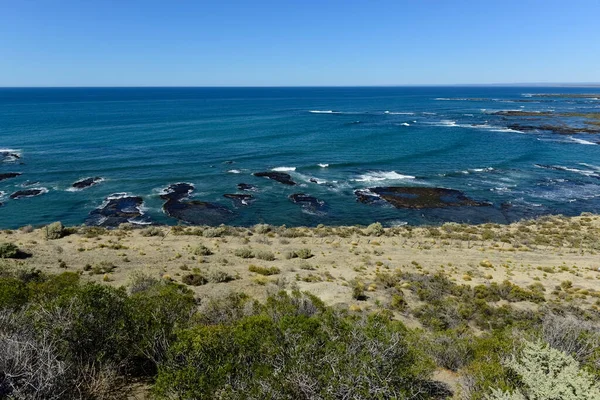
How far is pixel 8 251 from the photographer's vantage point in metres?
26.8

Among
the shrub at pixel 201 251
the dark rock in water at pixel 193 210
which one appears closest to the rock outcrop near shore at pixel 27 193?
the dark rock in water at pixel 193 210

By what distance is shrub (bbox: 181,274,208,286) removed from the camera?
79.8ft

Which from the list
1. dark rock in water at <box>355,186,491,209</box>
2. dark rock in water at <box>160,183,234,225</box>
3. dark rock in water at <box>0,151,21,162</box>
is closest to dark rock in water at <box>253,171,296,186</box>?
dark rock in water at <box>355,186,491,209</box>

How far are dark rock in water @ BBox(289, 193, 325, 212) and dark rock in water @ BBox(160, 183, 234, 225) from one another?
8982 millimetres

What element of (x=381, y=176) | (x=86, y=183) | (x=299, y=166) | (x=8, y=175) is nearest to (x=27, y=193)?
(x=86, y=183)

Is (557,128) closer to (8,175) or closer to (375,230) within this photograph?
(375,230)

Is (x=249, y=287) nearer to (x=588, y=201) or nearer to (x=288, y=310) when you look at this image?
(x=288, y=310)

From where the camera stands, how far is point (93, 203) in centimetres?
4684

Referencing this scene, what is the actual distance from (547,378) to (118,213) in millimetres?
43911

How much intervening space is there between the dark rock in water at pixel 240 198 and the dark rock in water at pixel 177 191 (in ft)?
17.4

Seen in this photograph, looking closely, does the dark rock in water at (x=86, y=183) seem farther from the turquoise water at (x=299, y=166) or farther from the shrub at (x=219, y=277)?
the shrub at (x=219, y=277)

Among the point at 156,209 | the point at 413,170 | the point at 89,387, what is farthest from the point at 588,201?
the point at 89,387

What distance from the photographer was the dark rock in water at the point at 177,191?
4950 cm

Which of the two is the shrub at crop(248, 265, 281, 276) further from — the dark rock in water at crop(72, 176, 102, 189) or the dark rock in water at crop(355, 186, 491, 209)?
the dark rock in water at crop(72, 176, 102, 189)
